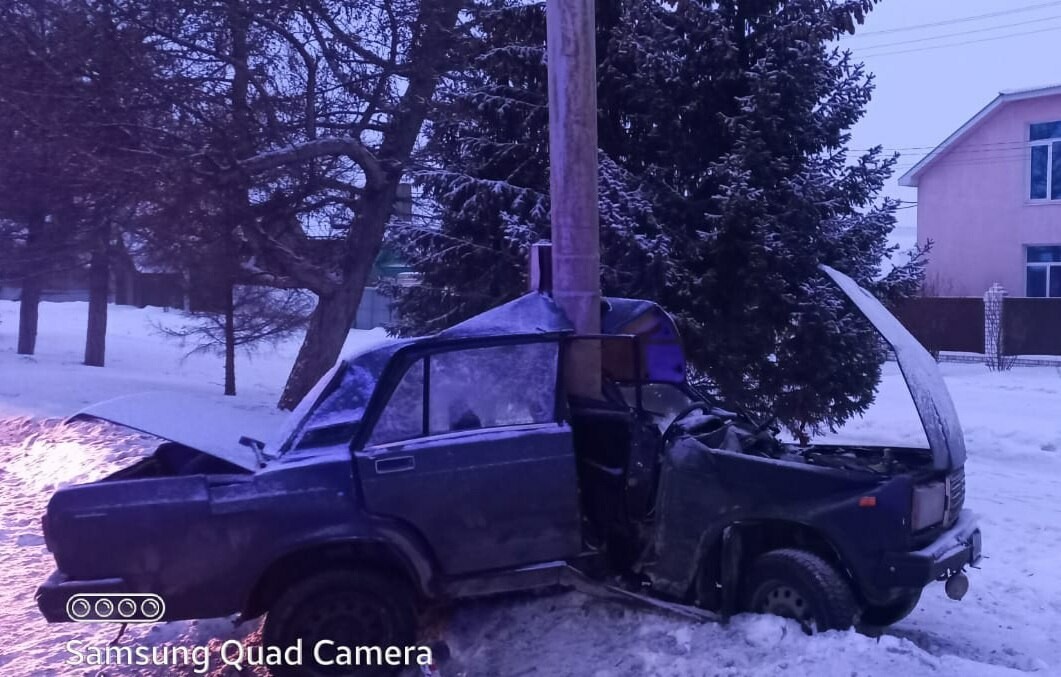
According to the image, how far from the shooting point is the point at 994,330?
23438mm

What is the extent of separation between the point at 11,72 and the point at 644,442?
9.31 m

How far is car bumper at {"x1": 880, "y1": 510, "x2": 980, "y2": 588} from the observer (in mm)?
4789

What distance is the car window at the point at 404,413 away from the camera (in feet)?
16.7

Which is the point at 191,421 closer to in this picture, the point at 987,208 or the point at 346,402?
the point at 346,402

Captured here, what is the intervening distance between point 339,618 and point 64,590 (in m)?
1.28

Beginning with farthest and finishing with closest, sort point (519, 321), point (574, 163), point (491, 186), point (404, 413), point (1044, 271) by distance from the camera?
point (1044, 271) → point (491, 186) → point (574, 163) → point (519, 321) → point (404, 413)

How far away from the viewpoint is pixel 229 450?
5.05 metres

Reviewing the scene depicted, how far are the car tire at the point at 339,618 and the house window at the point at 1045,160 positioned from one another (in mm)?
27618

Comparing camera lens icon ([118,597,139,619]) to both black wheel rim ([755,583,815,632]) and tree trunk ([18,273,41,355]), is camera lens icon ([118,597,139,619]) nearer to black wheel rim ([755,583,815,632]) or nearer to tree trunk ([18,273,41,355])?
black wheel rim ([755,583,815,632])

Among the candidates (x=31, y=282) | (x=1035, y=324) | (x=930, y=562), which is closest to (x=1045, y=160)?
(x=1035, y=324)

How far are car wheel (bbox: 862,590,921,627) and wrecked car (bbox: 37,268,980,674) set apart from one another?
1 centimetres

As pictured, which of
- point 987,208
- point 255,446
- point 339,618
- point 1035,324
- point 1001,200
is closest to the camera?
point 339,618

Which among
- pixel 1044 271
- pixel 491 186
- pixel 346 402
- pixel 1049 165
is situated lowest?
pixel 346 402

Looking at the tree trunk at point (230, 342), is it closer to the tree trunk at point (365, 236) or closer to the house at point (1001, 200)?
the tree trunk at point (365, 236)
